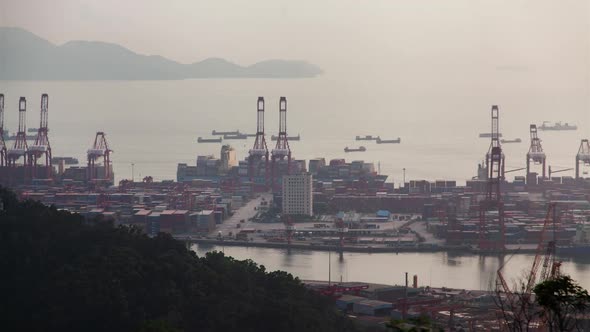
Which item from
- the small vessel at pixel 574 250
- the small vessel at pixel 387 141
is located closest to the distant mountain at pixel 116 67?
the small vessel at pixel 387 141

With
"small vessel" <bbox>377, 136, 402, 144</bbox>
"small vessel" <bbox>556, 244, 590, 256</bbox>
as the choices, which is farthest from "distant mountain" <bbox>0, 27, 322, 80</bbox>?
"small vessel" <bbox>556, 244, 590, 256</bbox>

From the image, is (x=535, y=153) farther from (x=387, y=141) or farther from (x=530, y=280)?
(x=530, y=280)

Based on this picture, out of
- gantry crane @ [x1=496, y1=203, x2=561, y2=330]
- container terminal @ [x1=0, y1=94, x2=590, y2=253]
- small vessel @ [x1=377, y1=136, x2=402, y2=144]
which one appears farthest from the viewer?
small vessel @ [x1=377, y1=136, x2=402, y2=144]

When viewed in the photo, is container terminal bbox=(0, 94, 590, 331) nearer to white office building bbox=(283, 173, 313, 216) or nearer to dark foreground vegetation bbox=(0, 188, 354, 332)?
white office building bbox=(283, 173, 313, 216)

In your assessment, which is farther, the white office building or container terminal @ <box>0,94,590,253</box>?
the white office building

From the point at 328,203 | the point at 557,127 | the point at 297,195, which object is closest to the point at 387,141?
the point at 557,127

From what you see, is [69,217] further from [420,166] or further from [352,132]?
[352,132]
